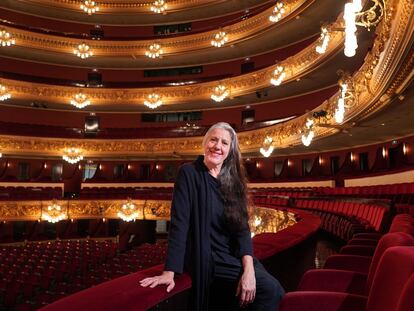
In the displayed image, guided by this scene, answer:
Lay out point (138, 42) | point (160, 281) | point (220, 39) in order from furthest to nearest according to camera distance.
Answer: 1. point (138, 42)
2. point (220, 39)
3. point (160, 281)

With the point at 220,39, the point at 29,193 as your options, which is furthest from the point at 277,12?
the point at 29,193

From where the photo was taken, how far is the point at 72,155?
20.0m

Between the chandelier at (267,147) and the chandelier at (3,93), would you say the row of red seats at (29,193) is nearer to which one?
the chandelier at (3,93)

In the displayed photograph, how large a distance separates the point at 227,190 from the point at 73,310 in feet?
2.83

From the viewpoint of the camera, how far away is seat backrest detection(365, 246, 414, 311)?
3.81ft

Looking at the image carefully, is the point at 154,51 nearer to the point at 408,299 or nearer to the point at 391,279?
the point at 391,279

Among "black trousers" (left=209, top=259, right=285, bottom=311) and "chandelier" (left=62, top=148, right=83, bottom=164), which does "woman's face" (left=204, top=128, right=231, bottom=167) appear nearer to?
"black trousers" (left=209, top=259, right=285, bottom=311)

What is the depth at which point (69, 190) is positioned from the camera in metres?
20.3

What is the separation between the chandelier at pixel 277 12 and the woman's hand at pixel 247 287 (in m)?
16.4

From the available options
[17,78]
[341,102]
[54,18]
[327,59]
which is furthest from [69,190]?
[341,102]

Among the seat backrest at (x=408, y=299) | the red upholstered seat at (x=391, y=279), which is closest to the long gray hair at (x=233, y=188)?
the red upholstered seat at (x=391, y=279)

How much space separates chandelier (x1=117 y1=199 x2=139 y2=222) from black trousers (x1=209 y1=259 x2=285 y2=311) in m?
17.0

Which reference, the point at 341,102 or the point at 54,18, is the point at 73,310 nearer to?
the point at 341,102

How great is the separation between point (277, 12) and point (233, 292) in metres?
16.6
